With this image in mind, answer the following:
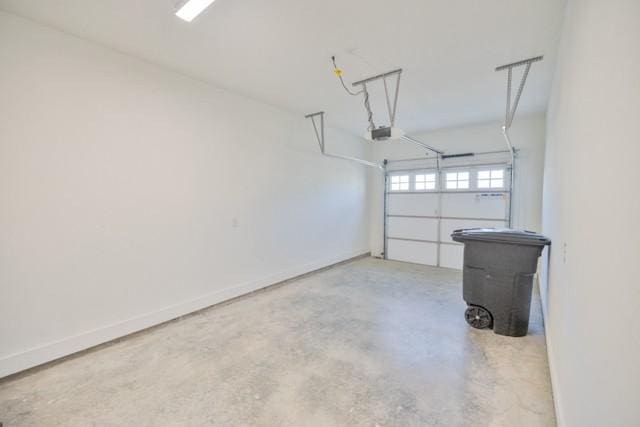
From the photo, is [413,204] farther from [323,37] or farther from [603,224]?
[603,224]

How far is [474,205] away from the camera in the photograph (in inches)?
207

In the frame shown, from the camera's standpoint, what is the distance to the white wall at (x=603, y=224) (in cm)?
71

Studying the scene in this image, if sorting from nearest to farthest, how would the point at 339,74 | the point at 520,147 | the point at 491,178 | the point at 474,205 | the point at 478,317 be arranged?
the point at 478,317 → the point at 339,74 → the point at 520,147 → the point at 491,178 → the point at 474,205

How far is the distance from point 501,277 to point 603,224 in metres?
2.01

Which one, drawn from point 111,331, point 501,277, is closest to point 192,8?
point 111,331

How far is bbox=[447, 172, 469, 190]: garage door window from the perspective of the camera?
536 cm

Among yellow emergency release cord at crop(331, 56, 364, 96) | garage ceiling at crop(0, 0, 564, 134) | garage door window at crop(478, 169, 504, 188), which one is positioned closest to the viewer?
garage ceiling at crop(0, 0, 564, 134)

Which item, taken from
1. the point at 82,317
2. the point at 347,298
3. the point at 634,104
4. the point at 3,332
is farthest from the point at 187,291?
the point at 634,104

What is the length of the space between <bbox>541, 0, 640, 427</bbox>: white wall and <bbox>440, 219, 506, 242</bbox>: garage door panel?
12.6 ft

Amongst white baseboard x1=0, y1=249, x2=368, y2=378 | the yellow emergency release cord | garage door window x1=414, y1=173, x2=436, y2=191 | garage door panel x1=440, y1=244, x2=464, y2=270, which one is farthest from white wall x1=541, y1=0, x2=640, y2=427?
garage door window x1=414, y1=173, x2=436, y2=191

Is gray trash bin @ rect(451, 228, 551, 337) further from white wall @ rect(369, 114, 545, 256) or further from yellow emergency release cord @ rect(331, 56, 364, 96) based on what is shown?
white wall @ rect(369, 114, 545, 256)

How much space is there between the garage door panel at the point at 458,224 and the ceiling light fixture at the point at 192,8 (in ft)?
17.1

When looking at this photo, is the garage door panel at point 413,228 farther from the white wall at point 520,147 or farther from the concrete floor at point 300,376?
the concrete floor at point 300,376

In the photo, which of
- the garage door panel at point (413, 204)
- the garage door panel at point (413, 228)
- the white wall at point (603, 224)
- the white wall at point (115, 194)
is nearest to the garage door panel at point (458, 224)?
the garage door panel at point (413, 228)
